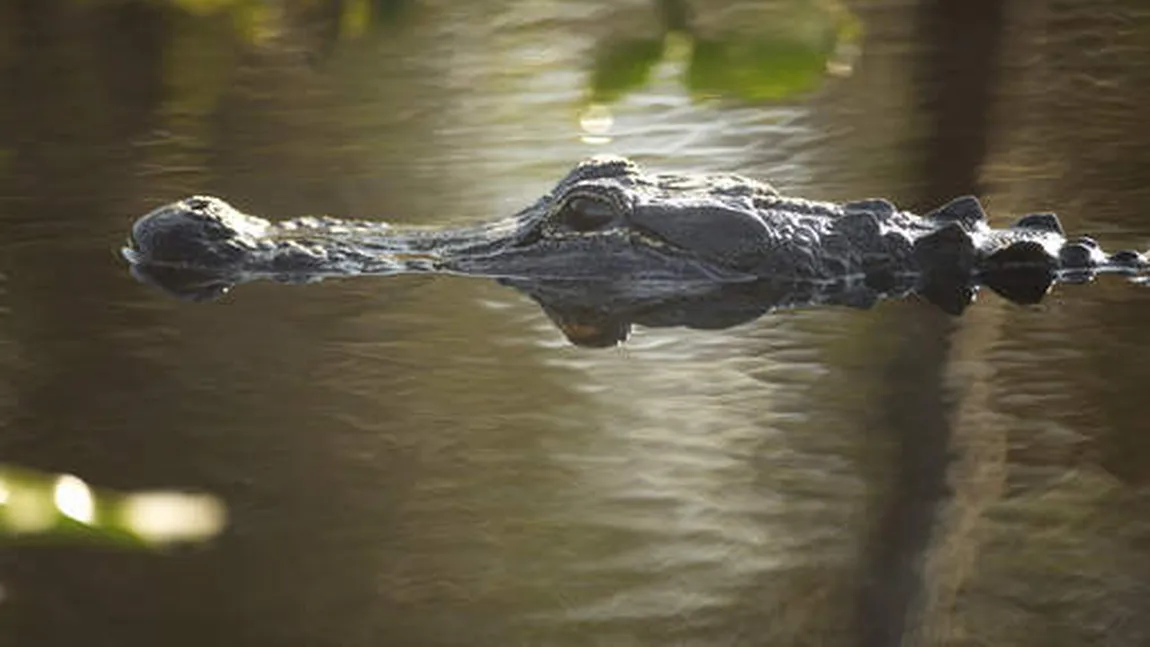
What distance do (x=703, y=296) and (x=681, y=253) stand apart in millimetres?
293

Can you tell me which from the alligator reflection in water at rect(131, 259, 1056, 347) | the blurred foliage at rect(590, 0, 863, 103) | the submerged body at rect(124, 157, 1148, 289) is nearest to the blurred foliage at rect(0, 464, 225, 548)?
the blurred foliage at rect(590, 0, 863, 103)

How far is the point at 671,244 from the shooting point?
6703mm

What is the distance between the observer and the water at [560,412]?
11.8 ft

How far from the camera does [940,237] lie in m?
6.60

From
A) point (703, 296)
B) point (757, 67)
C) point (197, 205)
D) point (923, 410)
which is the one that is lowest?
point (757, 67)

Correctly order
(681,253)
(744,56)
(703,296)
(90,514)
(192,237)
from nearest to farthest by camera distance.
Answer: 1. (90,514)
2. (744,56)
3. (703,296)
4. (681,253)
5. (192,237)

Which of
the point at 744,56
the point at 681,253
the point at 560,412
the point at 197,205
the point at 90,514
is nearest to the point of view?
the point at 90,514

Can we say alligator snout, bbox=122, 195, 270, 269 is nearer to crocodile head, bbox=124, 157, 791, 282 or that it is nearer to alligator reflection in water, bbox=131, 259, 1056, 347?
crocodile head, bbox=124, 157, 791, 282

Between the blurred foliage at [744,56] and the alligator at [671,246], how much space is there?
4939 millimetres

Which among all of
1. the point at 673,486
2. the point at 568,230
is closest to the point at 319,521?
the point at 673,486

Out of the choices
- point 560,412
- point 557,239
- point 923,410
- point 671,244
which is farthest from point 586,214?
point 923,410

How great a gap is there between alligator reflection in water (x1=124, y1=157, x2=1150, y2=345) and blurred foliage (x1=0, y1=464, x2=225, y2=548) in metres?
5.31

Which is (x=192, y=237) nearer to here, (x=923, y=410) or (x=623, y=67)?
(x=923, y=410)

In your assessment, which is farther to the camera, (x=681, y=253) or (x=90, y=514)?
(x=681, y=253)
